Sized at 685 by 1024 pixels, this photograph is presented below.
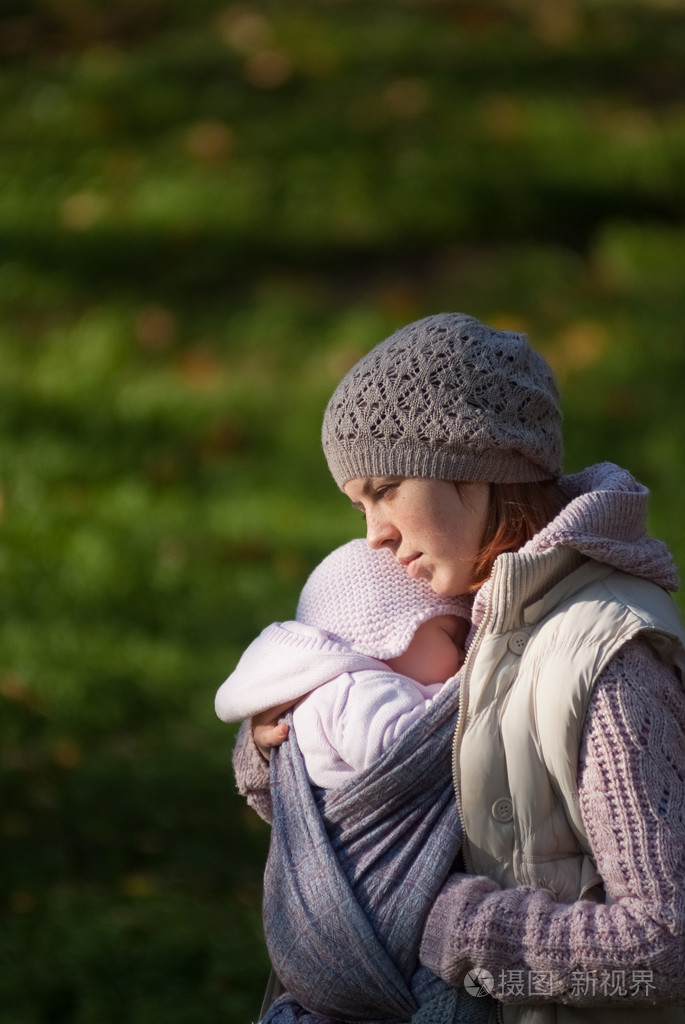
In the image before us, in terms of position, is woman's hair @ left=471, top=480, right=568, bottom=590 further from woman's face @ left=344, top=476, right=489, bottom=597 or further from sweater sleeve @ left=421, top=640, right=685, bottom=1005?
sweater sleeve @ left=421, top=640, right=685, bottom=1005

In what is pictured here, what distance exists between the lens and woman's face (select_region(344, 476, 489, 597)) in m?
2.18

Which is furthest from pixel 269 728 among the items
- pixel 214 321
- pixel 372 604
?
pixel 214 321

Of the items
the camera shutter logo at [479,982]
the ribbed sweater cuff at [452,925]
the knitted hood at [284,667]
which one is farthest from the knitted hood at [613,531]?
the camera shutter logo at [479,982]

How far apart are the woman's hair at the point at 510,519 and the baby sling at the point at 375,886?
239 mm

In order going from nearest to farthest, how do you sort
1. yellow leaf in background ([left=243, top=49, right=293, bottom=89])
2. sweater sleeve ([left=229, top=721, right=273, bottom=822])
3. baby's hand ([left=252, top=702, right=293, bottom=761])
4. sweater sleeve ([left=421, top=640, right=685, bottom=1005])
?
sweater sleeve ([left=421, top=640, right=685, bottom=1005]), baby's hand ([left=252, top=702, right=293, bottom=761]), sweater sleeve ([left=229, top=721, right=273, bottom=822]), yellow leaf in background ([left=243, top=49, right=293, bottom=89])

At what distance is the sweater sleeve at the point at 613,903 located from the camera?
190cm

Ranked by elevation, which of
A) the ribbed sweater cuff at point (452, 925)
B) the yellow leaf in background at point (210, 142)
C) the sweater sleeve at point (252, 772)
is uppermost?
the yellow leaf in background at point (210, 142)

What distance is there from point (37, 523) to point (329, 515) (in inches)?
50.0

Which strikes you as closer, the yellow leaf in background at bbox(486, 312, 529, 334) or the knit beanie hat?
the knit beanie hat

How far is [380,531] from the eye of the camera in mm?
2229

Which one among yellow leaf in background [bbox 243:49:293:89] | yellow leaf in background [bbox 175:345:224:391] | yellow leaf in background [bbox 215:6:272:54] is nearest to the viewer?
yellow leaf in background [bbox 175:345:224:391]

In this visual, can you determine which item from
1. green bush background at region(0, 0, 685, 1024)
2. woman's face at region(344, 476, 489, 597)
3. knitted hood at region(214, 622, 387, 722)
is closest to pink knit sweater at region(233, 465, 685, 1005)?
woman's face at region(344, 476, 489, 597)

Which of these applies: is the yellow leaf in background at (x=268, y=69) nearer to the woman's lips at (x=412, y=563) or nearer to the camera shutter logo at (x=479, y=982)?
the woman's lips at (x=412, y=563)

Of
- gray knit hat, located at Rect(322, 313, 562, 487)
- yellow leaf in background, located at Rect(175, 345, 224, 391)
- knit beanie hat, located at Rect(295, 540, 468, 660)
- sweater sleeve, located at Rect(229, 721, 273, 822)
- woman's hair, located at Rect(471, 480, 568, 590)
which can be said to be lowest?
sweater sleeve, located at Rect(229, 721, 273, 822)
